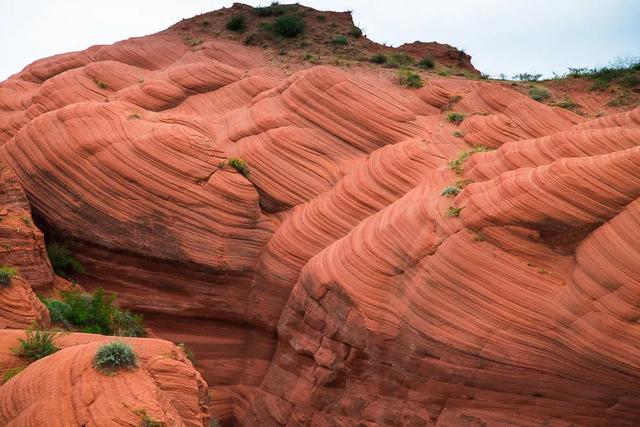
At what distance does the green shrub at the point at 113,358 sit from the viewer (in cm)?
884

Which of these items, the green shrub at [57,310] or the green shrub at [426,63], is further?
the green shrub at [426,63]

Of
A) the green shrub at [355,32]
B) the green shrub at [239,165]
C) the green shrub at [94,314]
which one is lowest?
the green shrub at [94,314]

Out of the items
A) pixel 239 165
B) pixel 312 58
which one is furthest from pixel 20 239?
pixel 312 58

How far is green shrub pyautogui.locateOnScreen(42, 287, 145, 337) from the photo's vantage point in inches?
580

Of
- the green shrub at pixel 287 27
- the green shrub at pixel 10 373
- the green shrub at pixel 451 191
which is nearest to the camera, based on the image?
the green shrub at pixel 10 373

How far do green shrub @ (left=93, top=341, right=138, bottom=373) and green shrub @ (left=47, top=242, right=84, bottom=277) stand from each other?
27.3ft

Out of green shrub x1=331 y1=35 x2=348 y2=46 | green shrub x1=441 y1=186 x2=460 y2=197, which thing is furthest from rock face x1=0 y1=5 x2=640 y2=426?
green shrub x1=331 y1=35 x2=348 y2=46

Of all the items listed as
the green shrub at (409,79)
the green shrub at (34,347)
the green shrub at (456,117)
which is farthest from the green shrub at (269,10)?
the green shrub at (34,347)

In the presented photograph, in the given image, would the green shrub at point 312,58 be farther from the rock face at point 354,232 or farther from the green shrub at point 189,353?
the green shrub at point 189,353

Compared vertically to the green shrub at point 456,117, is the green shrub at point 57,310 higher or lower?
lower

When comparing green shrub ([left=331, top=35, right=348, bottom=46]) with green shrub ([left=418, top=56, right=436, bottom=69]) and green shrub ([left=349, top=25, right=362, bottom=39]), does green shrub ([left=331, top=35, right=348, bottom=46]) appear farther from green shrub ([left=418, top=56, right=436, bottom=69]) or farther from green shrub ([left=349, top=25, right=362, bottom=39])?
green shrub ([left=418, top=56, right=436, bottom=69])

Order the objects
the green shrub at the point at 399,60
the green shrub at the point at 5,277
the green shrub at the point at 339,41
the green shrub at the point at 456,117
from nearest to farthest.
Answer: the green shrub at the point at 5,277, the green shrub at the point at 456,117, the green shrub at the point at 399,60, the green shrub at the point at 339,41

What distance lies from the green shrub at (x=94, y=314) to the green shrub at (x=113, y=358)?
576 centimetres

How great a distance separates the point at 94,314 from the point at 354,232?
6720 mm
